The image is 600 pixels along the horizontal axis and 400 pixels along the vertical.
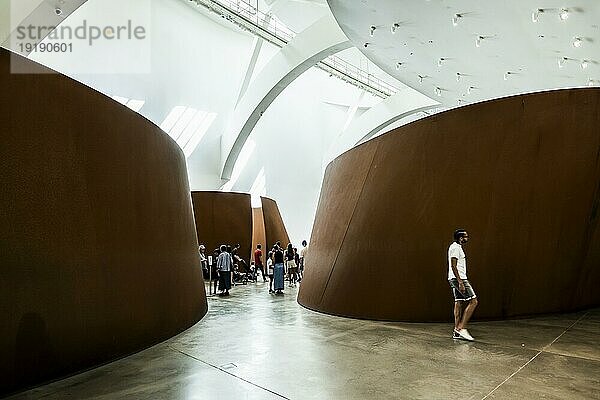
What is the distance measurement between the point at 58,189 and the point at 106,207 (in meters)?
0.70

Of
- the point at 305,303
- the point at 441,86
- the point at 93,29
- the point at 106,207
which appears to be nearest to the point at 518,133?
the point at 305,303

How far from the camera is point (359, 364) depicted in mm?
4551

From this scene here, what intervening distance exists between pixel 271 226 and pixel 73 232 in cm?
1491

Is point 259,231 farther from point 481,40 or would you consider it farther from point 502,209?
point 502,209

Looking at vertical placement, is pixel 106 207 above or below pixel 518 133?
below

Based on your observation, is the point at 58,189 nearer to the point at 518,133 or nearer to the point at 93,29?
the point at 518,133

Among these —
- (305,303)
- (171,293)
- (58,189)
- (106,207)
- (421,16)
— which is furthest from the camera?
(421,16)

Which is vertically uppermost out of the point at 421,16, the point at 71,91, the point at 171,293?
the point at 421,16

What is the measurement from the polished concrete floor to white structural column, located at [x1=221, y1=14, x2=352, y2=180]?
42.5ft

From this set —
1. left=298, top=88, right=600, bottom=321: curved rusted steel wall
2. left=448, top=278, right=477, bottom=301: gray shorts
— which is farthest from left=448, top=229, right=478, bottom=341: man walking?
left=298, top=88, right=600, bottom=321: curved rusted steel wall

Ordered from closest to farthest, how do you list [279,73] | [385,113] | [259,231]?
[279,73] → [259,231] → [385,113]

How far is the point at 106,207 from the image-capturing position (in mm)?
4965

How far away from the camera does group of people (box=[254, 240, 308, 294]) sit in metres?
12.0
